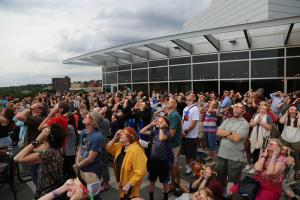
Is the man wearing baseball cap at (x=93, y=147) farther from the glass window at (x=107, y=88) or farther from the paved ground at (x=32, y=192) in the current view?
the glass window at (x=107, y=88)

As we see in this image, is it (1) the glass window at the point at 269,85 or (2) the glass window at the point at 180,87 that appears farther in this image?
(2) the glass window at the point at 180,87

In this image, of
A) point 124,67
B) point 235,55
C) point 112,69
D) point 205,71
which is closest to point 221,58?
point 235,55

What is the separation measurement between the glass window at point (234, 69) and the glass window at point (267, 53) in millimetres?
622

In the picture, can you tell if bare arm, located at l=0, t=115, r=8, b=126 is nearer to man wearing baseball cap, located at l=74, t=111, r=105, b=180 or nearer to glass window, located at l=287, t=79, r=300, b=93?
man wearing baseball cap, located at l=74, t=111, r=105, b=180

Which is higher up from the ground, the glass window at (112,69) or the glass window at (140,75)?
the glass window at (112,69)

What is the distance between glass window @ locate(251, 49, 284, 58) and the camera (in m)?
14.6

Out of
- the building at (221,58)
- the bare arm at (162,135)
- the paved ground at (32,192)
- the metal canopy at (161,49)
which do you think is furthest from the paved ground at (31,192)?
the metal canopy at (161,49)

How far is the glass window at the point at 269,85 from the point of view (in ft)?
48.0

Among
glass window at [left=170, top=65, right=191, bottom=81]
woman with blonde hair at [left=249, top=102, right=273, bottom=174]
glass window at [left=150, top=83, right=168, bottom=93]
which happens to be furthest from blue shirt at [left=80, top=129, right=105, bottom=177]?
glass window at [left=150, top=83, right=168, bottom=93]

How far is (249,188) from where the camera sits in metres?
3.69

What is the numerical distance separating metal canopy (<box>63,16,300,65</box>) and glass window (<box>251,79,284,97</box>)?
1977mm

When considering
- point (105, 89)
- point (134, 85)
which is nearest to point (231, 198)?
point (134, 85)

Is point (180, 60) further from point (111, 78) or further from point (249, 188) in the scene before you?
point (249, 188)

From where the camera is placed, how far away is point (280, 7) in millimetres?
23578
